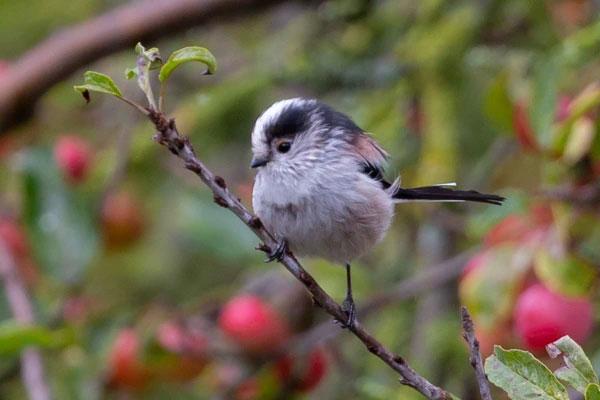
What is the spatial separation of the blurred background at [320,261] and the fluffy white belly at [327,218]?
288mm

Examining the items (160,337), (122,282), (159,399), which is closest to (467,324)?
(160,337)

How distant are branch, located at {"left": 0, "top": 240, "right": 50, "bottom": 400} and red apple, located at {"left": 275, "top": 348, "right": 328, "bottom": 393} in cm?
60

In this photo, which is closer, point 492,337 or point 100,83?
point 100,83

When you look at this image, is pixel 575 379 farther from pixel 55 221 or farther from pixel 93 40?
pixel 93 40

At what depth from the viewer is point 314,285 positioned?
155 centimetres

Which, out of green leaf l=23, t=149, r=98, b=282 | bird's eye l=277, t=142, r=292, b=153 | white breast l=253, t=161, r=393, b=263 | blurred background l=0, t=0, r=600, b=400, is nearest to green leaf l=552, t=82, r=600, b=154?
blurred background l=0, t=0, r=600, b=400

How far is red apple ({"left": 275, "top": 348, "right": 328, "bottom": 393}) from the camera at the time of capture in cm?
279

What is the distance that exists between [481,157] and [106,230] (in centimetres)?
115

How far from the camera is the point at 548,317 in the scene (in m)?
2.05

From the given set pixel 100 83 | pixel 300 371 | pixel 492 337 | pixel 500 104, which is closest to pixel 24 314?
pixel 300 371

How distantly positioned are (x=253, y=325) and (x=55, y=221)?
2.39 ft

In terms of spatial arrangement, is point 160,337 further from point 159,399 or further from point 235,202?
point 235,202

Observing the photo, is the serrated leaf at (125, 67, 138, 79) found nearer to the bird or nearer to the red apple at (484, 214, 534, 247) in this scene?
the bird

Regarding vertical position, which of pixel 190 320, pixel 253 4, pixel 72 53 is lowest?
pixel 190 320
